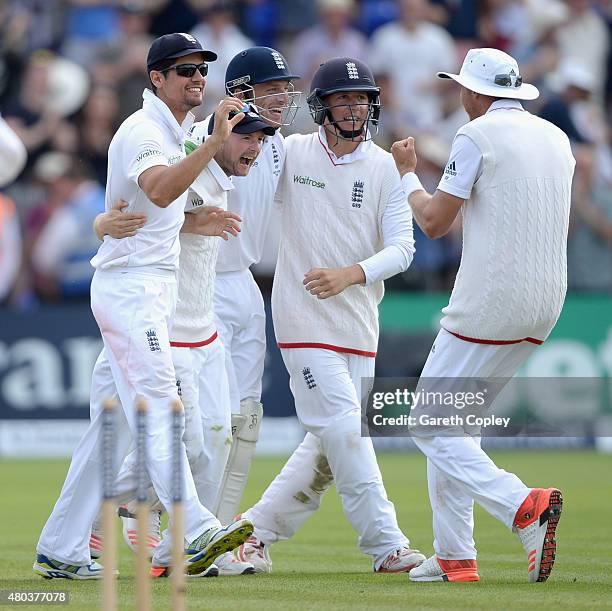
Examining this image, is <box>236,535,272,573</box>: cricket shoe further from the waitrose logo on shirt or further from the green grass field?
the waitrose logo on shirt

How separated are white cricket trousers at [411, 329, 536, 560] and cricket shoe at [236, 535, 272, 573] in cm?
108

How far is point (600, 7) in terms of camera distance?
18.5m

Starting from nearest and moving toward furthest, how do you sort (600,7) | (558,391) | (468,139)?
1. (468,139)
2. (558,391)
3. (600,7)

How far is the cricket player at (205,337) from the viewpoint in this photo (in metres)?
7.33

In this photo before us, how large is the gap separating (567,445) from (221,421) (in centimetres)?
940

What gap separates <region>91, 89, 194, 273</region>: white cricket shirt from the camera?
22.5 ft

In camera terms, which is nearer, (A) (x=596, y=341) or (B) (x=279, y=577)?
(B) (x=279, y=577)

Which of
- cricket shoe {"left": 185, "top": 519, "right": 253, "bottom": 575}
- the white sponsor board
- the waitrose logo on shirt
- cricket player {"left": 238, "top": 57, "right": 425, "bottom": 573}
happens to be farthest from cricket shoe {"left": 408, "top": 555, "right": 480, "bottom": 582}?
the white sponsor board

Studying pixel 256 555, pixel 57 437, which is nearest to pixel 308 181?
pixel 256 555

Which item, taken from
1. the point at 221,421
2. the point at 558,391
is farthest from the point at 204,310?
the point at 558,391

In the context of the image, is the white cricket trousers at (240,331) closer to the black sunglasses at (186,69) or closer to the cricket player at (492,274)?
the cricket player at (492,274)

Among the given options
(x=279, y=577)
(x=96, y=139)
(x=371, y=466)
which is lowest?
(x=279, y=577)

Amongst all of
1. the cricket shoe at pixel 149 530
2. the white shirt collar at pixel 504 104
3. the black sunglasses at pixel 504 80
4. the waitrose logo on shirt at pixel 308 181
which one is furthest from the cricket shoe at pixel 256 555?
the black sunglasses at pixel 504 80

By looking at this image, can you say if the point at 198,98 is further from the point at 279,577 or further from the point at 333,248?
the point at 279,577
